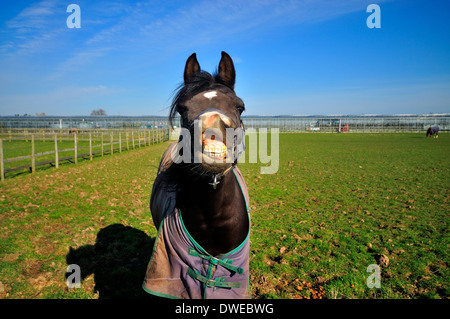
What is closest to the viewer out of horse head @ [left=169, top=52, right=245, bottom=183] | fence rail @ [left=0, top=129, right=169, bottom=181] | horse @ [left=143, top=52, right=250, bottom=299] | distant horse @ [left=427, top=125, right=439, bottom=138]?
horse head @ [left=169, top=52, right=245, bottom=183]

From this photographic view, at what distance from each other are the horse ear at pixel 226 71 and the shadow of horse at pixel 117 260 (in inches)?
97.7

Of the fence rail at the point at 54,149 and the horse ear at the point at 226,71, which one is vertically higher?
the horse ear at the point at 226,71

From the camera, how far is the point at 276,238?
4.62 metres

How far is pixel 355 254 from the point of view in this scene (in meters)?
4.00

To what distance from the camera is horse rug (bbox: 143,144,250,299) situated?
206cm

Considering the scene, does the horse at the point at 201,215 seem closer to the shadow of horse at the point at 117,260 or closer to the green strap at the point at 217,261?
the green strap at the point at 217,261

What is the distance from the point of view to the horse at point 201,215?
1.72 m

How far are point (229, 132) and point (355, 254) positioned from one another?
3.52 meters

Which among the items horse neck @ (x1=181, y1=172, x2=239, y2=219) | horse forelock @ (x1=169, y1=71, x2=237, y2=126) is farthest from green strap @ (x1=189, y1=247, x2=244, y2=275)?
horse forelock @ (x1=169, y1=71, x2=237, y2=126)

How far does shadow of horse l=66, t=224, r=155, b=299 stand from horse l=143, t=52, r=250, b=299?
1154 millimetres

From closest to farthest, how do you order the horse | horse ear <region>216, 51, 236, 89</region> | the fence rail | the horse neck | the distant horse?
the horse, the horse neck, horse ear <region>216, 51, 236, 89</region>, the fence rail, the distant horse

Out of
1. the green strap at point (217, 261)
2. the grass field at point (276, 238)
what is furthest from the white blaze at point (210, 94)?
the grass field at point (276, 238)

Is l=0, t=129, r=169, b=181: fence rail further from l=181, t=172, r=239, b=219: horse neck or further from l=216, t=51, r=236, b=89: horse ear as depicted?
l=216, t=51, r=236, b=89: horse ear
